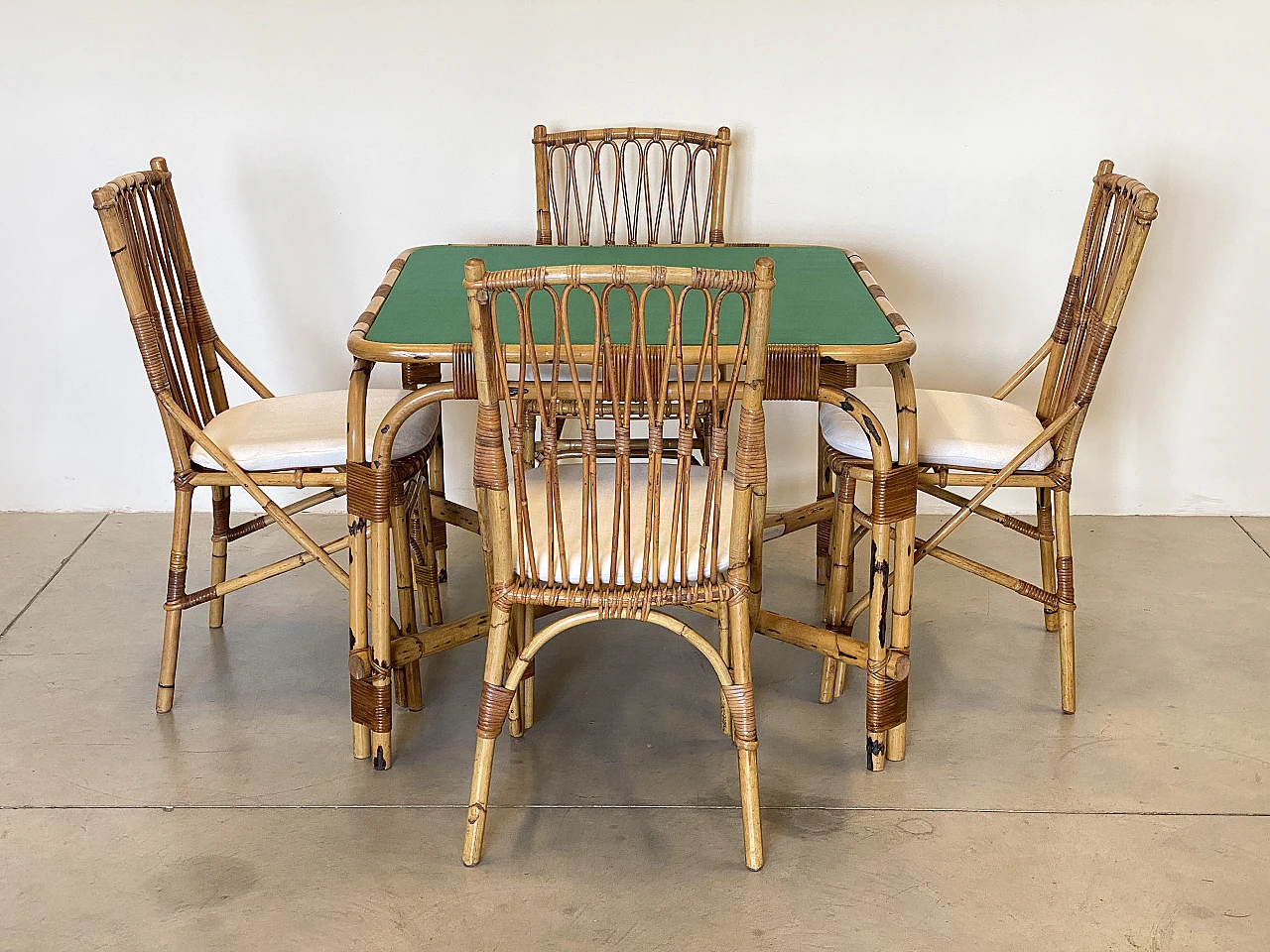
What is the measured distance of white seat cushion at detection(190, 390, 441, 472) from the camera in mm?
2533

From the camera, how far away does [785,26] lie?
337 cm

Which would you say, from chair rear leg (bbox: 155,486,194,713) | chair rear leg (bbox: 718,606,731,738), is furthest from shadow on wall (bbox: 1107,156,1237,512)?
chair rear leg (bbox: 155,486,194,713)

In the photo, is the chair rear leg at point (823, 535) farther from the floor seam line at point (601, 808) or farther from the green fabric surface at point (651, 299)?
the floor seam line at point (601, 808)

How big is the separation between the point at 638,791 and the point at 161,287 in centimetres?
141

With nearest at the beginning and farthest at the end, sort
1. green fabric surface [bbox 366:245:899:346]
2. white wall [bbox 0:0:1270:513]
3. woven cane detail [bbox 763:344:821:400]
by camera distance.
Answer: woven cane detail [bbox 763:344:821:400] → green fabric surface [bbox 366:245:899:346] → white wall [bbox 0:0:1270:513]

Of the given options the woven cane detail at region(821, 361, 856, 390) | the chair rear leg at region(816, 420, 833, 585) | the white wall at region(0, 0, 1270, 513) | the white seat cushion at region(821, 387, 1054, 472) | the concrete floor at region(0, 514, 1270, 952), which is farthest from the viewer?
the white wall at region(0, 0, 1270, 513)

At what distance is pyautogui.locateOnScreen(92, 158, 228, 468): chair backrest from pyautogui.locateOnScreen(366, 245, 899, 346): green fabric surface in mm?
470

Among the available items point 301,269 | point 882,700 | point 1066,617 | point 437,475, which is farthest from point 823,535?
point 301,269

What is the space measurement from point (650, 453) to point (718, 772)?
2.61ft

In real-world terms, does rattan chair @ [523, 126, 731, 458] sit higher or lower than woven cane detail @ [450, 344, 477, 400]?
higher

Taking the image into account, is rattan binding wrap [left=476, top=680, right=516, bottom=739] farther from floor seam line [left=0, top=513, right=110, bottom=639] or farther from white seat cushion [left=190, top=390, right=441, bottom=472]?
floor seam line [left=0, top=513, right=110, bottom=639]

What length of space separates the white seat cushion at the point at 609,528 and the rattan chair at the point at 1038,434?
0.43m

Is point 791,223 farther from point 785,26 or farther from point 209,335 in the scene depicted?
point 209,335

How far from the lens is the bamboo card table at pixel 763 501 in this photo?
2209 mm
